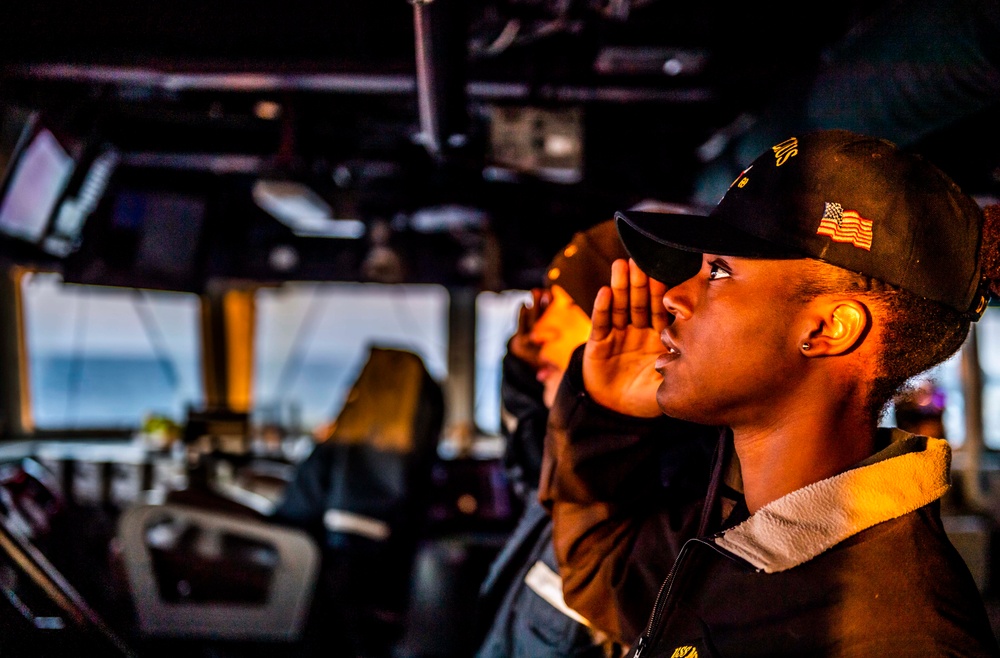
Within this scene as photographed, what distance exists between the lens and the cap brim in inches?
38.5

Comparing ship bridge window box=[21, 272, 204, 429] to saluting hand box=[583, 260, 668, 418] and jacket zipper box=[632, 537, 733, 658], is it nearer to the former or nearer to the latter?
saluting hand box=[583, 260, 668, 418]

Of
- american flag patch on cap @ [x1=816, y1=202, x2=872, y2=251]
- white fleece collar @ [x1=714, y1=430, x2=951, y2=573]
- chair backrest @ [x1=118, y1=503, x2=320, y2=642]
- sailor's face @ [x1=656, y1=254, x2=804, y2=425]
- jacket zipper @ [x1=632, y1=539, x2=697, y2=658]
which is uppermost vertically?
american flag patch on cap @ [x1=816, y1=202, x2=872, y2=251]

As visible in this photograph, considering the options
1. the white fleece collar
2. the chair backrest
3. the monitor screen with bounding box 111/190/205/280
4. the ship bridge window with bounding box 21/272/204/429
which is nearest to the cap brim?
the white fleece collar

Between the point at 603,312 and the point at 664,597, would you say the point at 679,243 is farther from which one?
the point at 664,597

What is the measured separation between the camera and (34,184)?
3.73 metres

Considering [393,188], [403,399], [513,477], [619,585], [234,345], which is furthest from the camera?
[234,345]

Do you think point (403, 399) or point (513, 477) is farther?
point (403, 399)

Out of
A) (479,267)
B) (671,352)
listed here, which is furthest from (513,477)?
(479,267)

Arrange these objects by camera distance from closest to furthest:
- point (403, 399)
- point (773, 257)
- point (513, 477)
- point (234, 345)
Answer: point (773, 257) < point (513, 477) < point (403, 399) < point (234, 345)

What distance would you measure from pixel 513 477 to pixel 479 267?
4.70 m

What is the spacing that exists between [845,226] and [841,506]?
1.18 feet

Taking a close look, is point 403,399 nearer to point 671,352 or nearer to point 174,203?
point 174,203

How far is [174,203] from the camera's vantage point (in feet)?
14.8

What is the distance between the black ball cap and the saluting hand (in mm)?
225
